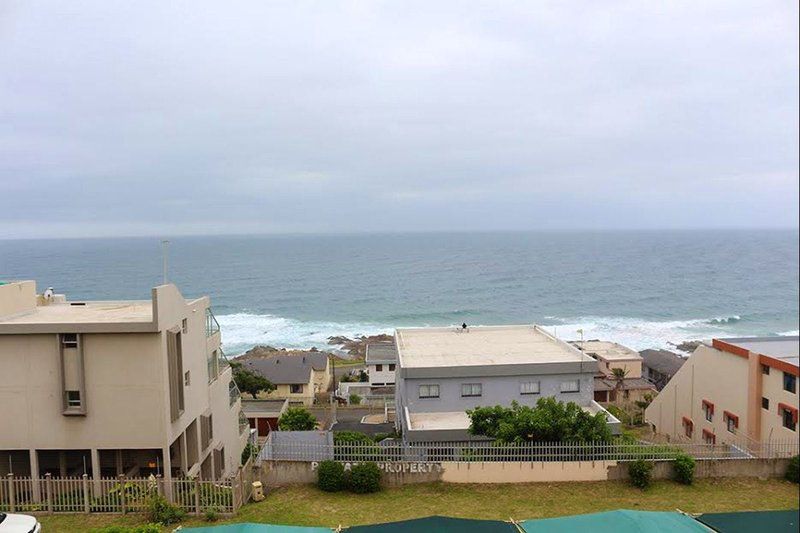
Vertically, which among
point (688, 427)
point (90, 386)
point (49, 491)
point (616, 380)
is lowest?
point (616, 380)

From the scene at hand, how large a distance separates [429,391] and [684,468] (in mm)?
9698

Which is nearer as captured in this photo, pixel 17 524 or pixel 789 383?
pixel 17 524

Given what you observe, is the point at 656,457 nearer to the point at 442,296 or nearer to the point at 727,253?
the point at 442,296

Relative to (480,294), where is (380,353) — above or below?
above

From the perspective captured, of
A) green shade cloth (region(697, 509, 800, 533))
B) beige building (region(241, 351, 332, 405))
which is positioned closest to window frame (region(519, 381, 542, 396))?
green shade cloth (region(697, 509, 800, 533))

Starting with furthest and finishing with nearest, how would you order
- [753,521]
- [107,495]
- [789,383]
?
1. [789,383]
2. [107,495]
3. [753,521]

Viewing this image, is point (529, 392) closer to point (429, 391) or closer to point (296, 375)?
point (429, 391)

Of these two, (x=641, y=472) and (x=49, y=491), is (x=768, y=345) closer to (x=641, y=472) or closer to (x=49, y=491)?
(x=641, y=472)

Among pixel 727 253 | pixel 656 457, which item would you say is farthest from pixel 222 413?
pixel 727 253

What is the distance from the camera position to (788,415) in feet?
54.5

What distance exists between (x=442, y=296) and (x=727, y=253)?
384 feet

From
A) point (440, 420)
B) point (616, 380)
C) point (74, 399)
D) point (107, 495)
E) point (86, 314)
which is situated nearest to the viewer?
point (107, 495)

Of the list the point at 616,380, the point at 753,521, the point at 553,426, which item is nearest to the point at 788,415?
the point at 553,426

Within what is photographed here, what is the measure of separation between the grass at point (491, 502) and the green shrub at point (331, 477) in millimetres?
204
